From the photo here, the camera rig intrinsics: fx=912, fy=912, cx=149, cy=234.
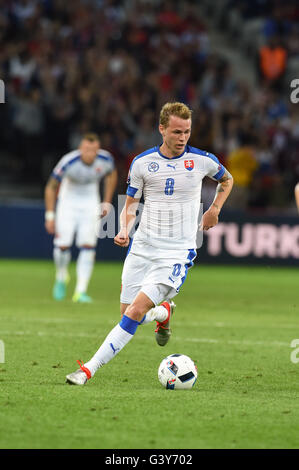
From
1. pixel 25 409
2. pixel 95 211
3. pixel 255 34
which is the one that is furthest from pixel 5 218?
pixel 25 409

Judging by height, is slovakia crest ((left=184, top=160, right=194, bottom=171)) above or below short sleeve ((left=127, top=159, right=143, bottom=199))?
above

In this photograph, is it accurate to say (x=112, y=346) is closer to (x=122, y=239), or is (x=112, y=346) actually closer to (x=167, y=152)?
(x=122, y=239)

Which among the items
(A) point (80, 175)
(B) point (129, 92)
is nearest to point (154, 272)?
(A) point (80, 175)

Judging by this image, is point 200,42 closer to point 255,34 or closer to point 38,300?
point 255,34

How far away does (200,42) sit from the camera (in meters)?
23.5

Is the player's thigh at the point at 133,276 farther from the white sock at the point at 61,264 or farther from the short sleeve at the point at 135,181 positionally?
the white sock at the point at 61,264

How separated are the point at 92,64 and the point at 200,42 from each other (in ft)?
11.9

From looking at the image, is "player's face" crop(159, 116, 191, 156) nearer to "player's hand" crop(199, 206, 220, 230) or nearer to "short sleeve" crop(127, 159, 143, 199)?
"short sleeve" crop(127, 159, 143, 199)

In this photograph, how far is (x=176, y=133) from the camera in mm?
7406

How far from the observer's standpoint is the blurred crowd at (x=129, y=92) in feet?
66.7

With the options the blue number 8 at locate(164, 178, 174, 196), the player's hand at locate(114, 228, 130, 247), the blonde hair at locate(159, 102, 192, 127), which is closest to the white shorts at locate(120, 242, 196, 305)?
the player's hand at locate(114, 228, 130, 247)

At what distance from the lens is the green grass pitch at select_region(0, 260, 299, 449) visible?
215 inches

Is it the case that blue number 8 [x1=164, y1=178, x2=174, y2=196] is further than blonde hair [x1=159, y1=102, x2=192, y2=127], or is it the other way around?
blue number 8 [x1=164, y1=178, x2=174, y2=196]

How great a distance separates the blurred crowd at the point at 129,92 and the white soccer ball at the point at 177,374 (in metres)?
12.7
